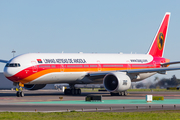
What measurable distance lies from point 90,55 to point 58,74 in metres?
6.83

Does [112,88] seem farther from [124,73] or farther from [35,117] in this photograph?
[35,117]

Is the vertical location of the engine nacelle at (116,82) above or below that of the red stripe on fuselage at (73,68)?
below

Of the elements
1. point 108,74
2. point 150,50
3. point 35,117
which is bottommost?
point 35,117

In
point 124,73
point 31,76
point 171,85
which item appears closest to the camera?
point 31,76

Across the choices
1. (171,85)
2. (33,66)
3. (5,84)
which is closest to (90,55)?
(33,66)

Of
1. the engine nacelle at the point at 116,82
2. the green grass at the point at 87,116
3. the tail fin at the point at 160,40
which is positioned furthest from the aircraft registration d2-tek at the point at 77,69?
the green grass at the point at 87,116

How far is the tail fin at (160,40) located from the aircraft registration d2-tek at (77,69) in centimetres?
373

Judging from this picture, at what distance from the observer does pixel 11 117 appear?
65.5 ft

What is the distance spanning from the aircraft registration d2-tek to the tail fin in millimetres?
3728

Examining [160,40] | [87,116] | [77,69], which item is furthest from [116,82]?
[87,116]

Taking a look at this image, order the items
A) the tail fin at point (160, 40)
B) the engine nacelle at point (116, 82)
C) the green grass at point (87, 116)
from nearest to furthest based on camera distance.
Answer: the green grass at point (87, 116) → the engine nacelle at point (116, 82) → the tail fin at point (160, 40)

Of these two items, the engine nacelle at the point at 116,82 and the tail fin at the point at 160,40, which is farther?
the tail fin at the point at 160,40

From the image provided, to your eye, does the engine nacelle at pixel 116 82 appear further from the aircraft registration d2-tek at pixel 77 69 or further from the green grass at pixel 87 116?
the green grass at pixel 87 116

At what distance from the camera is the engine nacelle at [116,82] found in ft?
140
